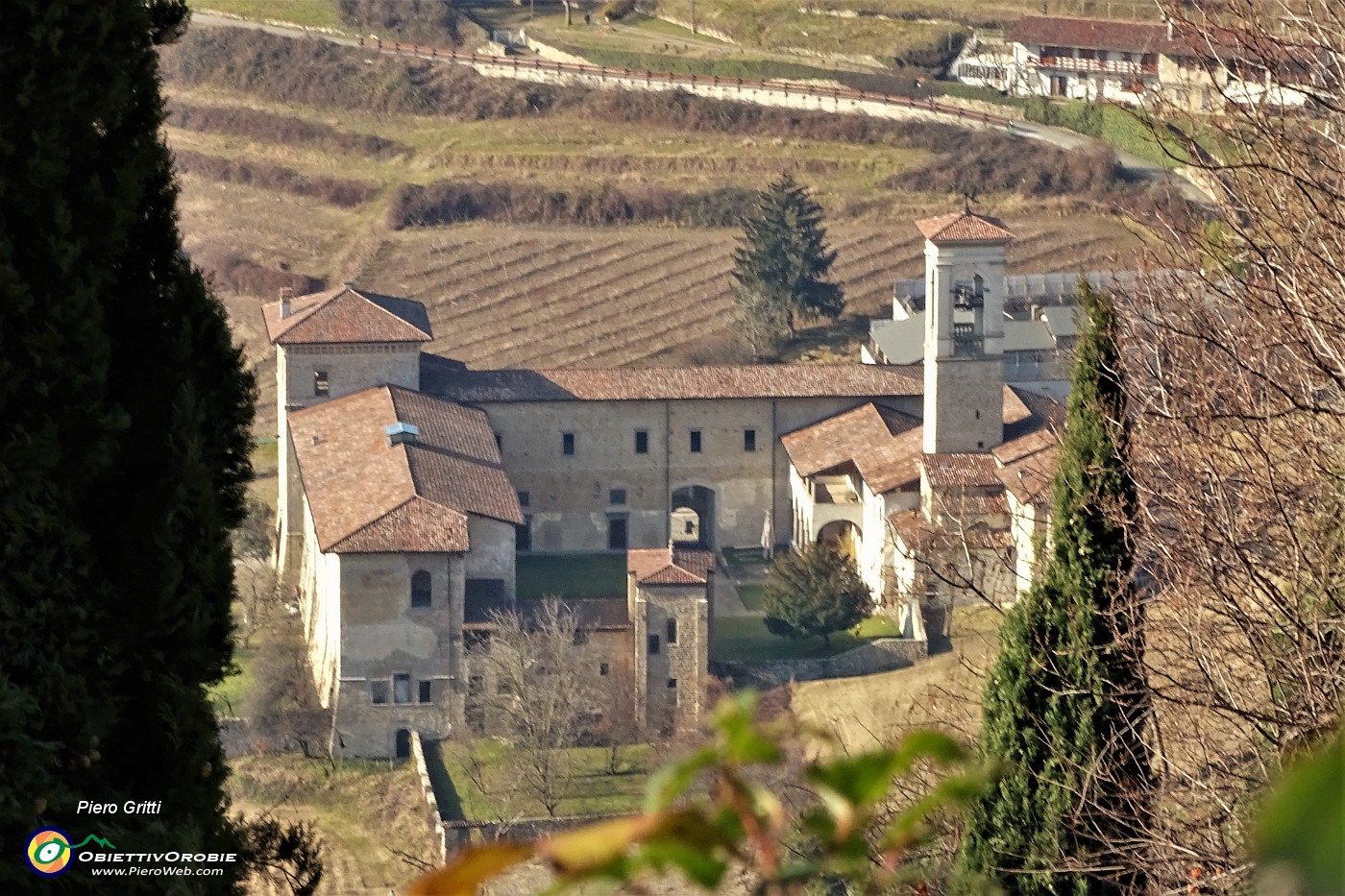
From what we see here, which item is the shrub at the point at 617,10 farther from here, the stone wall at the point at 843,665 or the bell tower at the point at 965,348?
the stone wall at the point at 843,665

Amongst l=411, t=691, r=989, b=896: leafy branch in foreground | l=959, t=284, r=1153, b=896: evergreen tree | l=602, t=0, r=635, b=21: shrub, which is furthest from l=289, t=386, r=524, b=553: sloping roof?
l=602, t=0, r=635, b=21: shrub

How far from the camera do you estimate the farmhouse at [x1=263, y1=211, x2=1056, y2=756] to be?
96.3 ft

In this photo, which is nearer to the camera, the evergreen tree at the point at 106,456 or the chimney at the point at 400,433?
the evergreen tree at the point at 106,456

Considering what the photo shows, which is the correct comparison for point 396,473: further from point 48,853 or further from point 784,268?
point 48,853

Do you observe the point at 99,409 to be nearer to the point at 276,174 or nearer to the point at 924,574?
the point at 924,574

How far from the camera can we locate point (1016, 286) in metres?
43.3

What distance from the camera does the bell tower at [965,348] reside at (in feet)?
111

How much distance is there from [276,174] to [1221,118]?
157ft

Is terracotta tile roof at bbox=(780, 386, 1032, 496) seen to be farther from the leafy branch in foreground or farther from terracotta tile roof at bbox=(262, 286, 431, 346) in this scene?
the leafy branch in foreground

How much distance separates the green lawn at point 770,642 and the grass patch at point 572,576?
2669mm

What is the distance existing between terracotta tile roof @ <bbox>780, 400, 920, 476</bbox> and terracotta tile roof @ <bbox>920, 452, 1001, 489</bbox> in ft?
6.52

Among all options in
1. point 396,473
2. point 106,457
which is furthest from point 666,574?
point 106,457

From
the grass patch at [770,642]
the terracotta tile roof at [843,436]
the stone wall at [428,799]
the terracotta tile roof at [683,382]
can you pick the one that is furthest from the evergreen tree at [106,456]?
the terracotta tile roof at [683,382]

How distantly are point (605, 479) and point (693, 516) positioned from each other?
7.71 feet
